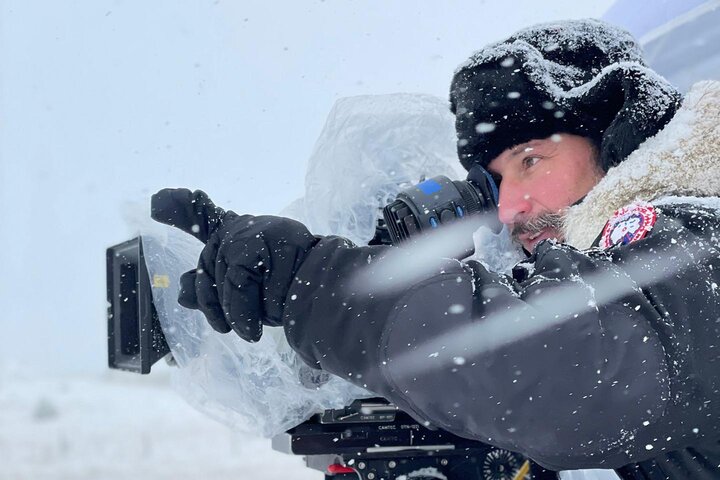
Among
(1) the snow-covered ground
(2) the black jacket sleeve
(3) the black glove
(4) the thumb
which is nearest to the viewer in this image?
(2) the black jacket sleeve

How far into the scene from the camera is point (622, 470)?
95cm

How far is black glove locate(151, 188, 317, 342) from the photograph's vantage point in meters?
0.90

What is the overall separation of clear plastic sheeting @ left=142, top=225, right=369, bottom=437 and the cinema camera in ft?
0.08

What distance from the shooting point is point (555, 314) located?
743mm

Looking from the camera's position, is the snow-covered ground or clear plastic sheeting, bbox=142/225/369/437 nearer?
clear plastic sheeting, bbox=142/225/369/437

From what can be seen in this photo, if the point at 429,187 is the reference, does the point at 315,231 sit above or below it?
below

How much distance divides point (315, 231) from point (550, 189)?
0.45 metres

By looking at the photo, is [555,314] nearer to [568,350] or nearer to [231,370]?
[568,350]

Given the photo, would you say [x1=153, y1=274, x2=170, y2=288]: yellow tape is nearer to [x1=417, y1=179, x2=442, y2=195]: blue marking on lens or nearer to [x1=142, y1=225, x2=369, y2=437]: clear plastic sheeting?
[x1=142, y1=225, x2=369, y2=437]: clear plastic sheeting

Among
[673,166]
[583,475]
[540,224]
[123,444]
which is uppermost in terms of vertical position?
[673,166]

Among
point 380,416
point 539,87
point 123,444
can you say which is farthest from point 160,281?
point 123,444

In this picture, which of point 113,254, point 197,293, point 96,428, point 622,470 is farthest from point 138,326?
point 96,428

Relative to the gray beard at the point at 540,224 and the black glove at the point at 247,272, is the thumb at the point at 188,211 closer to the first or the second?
the black glove at the point at 247,272

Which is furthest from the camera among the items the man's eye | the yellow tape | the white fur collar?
the yellow tape
